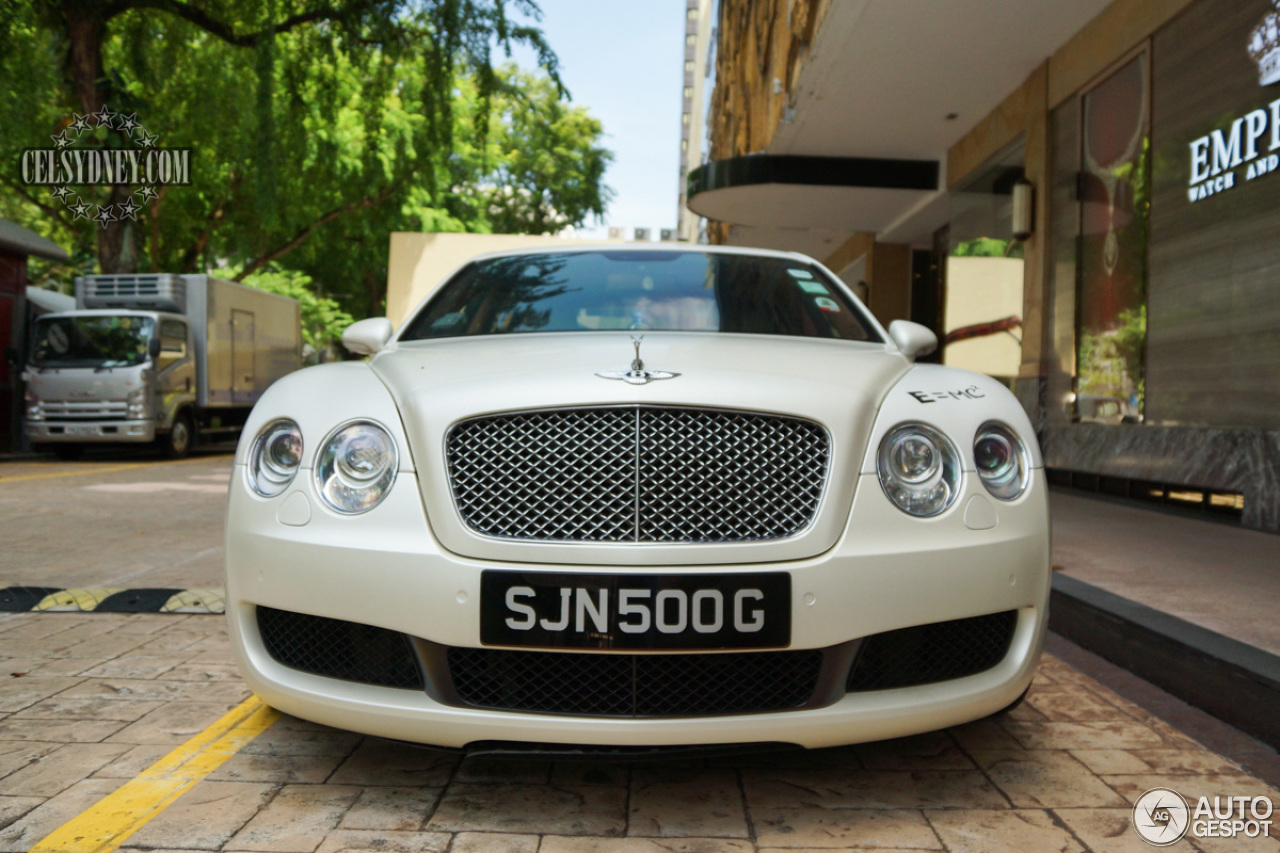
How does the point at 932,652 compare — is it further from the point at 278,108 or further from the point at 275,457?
the point at 278,108

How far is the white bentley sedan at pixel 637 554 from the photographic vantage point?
2225 millimetres

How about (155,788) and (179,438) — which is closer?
(155,788)

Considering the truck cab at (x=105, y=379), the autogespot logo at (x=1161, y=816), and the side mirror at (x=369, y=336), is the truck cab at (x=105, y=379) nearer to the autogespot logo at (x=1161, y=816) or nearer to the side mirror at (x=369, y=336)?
the side mirror at (x=369, y=336)

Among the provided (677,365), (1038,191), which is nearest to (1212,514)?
(1038,191)

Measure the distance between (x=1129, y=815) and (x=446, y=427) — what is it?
1748mm

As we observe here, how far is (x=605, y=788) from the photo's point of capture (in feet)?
8.21

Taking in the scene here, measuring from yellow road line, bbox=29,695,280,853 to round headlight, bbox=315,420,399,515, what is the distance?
Result: 2.50ft

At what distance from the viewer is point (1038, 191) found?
9867mm

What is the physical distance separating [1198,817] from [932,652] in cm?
68

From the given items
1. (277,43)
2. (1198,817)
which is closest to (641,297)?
(1198,817)

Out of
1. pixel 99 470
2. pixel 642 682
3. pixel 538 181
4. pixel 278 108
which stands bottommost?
pixel 99 470

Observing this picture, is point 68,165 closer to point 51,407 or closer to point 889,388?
point 51,407

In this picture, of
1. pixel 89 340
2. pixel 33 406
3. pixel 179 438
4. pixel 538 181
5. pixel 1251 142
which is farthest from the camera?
pixel 538 181

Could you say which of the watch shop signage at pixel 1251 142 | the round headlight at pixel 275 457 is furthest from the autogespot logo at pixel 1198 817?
the watch shop signage at pixel 1251 142
